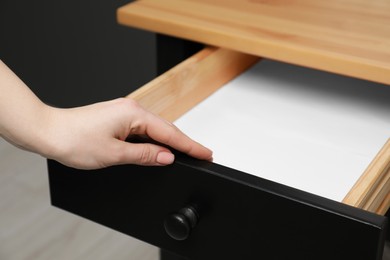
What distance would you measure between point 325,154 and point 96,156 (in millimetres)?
316

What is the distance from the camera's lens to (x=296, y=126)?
89cm

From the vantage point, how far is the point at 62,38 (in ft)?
5.61

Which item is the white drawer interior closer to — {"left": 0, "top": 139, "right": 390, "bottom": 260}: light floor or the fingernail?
the fingernail

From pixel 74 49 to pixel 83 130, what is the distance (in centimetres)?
110

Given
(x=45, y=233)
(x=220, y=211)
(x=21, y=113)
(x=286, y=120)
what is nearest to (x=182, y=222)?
(x=220, y=211)

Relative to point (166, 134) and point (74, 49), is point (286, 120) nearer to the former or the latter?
point (166, 134)

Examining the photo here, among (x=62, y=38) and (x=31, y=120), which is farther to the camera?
(x=62, y=38)

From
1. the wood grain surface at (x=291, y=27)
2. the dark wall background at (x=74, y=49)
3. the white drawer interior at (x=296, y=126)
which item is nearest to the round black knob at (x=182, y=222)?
the white drawer interior at (x=296, y=126)

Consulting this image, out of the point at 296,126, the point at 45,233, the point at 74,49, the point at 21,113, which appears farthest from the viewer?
the point at 74,49

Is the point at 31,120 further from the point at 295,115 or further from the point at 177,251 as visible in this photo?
the point at 295,115

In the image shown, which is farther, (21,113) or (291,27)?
(291,27)

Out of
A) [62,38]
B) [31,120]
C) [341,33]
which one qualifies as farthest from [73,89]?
[31,120]

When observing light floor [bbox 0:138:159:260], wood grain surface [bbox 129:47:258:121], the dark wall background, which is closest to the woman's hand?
wood grain surface [bbox 129:47:258:121]

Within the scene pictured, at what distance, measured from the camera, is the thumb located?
2.13 ft
